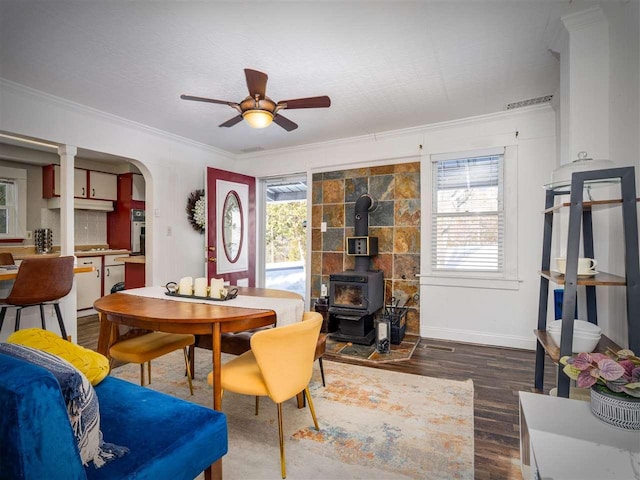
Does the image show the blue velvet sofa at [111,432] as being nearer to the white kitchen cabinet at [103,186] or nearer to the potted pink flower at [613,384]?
the potted pink flower at [613,384]

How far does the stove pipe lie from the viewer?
4.10 m

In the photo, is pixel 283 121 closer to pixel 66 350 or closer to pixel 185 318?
pixel 185 318

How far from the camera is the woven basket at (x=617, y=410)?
1.21 metres

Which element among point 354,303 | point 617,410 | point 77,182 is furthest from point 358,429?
point 77,182

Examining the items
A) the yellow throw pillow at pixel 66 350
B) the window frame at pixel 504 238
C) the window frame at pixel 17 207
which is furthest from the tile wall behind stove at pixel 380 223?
the window frame at pixel 17 207

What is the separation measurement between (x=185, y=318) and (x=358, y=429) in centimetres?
126

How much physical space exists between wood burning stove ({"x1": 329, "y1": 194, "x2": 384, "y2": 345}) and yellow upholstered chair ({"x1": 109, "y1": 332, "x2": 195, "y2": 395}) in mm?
1788

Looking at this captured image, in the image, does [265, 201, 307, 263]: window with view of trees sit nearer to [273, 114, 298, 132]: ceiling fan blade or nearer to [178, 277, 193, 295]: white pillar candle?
[273, 114, 298, 132]: ceiling fan blade

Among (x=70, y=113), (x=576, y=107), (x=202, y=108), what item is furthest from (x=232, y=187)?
(x=576, y=107)

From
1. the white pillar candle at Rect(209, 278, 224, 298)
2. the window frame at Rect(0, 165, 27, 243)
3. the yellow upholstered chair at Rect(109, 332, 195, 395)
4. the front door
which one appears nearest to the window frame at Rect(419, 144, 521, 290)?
the white pillar candle at Rect(209, 278, 224, 298)

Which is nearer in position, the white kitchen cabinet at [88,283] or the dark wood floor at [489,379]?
the dark wood floor at [489,379]

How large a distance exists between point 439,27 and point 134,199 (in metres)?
5.39

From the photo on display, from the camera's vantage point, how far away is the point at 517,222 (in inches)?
140

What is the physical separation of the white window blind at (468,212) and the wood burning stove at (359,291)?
78 cm
